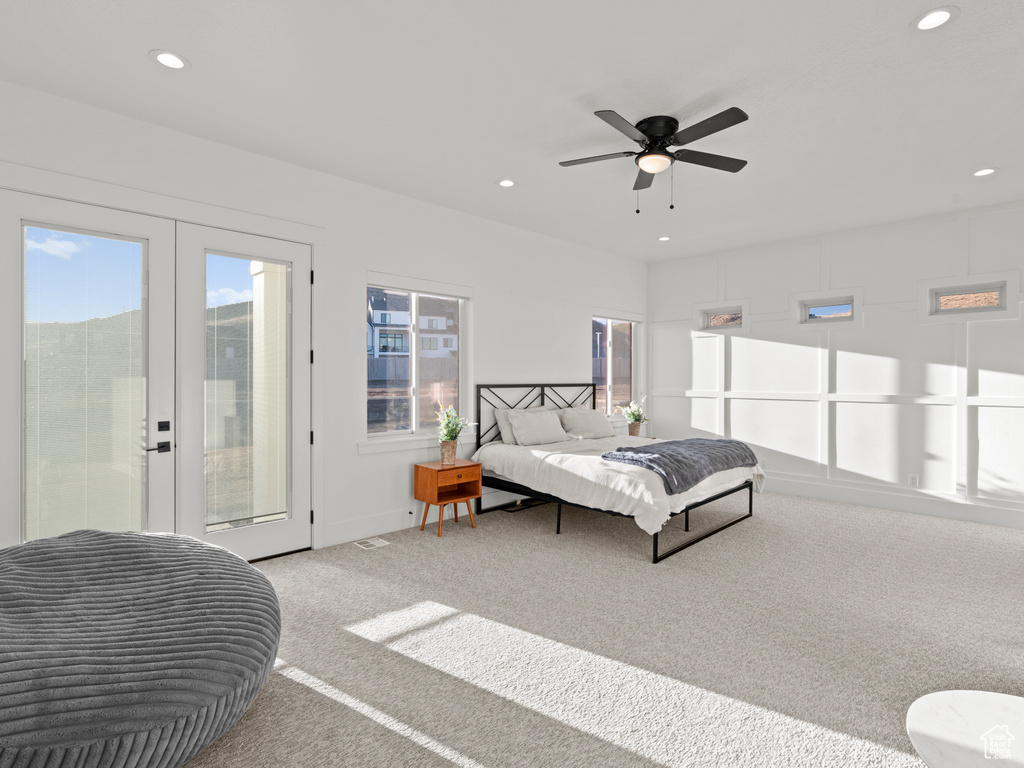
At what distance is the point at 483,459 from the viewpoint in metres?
5.11

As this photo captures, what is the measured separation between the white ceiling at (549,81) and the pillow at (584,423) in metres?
2.47

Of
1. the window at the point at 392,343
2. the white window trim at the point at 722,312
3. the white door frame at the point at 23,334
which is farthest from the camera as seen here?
the white window trim at the point at 722,312

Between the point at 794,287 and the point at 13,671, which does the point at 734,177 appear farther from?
the point at 13,671

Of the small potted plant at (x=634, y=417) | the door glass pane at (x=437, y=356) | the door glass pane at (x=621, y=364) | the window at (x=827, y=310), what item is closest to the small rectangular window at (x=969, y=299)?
the window at (x=827, y=310)

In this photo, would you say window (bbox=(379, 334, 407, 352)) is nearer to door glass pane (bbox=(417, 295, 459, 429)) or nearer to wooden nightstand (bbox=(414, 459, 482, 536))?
door glass pane (bbox=(417, 295, 459, 429))

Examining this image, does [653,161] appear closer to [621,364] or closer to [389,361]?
[389,361]

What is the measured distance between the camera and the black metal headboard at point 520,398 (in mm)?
5391

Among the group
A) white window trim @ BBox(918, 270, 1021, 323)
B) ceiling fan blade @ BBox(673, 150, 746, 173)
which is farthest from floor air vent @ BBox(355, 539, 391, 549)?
white window trim @ BBox(918, 270, 1021, 323)

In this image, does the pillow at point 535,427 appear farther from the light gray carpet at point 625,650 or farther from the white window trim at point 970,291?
the white window trim at point 970,291

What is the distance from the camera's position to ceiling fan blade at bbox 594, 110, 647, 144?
2770 millimetres

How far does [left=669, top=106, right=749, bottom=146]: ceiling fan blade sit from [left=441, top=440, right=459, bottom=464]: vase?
288 cm

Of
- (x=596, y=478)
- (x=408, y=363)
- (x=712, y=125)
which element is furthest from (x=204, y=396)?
(x=712, y=125)

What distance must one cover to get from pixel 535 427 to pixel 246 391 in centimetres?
261

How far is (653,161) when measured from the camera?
3.32 m
